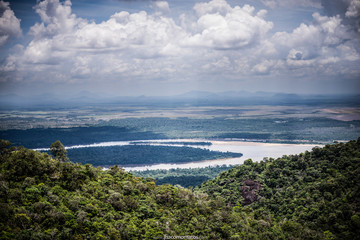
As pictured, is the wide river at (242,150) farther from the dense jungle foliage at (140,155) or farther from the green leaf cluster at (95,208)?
the green leaf cluster at (95,208)

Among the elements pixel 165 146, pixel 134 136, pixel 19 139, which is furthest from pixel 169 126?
pixel 19 139

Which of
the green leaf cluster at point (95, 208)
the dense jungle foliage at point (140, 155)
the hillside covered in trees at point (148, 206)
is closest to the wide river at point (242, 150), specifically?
the dense jungle foliage at point (140, 155)

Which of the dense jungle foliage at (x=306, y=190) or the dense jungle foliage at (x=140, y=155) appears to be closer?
the dense jungle foliage at (x=306, y=190)

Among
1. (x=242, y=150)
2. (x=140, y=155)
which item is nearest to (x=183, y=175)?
(x=140, y=155)

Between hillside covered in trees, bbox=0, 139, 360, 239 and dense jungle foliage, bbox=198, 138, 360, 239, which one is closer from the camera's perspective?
hillside covered in trees, bbox=0, 139, 360, 239

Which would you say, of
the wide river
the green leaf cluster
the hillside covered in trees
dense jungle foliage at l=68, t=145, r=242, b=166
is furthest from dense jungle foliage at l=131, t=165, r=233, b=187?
the green leaf cluster

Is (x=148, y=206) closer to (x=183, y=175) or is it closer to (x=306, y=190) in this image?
(x=306, y=190)

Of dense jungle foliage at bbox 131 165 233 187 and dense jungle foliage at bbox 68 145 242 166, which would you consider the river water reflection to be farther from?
dense jungle foliage at bbox 131 165 233 187

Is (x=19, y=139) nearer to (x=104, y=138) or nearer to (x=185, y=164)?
(x=104, y=138)
